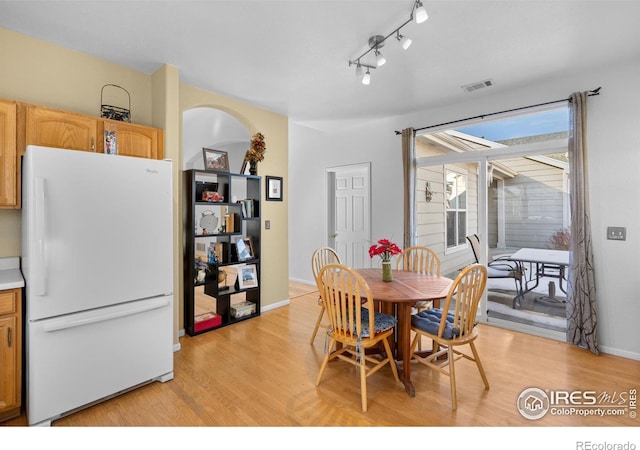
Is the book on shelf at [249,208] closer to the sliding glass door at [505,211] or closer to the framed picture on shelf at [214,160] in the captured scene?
the framed picture on shelf at [214,160]

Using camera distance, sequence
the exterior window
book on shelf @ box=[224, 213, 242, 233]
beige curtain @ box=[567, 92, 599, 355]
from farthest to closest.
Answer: the exterior window, book on shelf @ box=[224, 213, 242, 233], beige curtain @ box=[567, 92, 599, 355]

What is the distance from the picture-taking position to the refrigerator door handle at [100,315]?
195 centimetres

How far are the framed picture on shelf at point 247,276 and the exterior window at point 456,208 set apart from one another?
8.95 ft

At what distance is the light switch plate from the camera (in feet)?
9.65

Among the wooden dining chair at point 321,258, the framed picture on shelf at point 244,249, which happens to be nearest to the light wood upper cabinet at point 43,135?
the framed picture on shelf at point 244,249

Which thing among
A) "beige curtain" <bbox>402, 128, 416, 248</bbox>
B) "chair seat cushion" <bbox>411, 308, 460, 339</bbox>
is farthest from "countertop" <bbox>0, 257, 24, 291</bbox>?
"beige curtain" <bbox>402, 128, 416, 248</bbox>

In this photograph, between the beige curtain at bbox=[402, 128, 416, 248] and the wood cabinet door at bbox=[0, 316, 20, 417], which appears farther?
the beige curtain at bbox=[402, 128, 416, 248]

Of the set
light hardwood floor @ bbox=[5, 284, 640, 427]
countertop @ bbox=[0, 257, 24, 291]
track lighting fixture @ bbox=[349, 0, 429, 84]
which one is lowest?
light hardwood floor @ bbox=[5, 284, 640, 427]

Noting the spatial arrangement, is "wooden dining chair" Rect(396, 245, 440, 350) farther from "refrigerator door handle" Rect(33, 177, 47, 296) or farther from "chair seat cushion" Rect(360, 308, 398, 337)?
"refrigerator door handle" Rect(33, 177, 47, 296)

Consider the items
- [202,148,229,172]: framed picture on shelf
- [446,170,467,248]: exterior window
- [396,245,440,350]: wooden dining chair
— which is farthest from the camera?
[446,170,467,248]: exterior window

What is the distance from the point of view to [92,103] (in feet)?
9.18

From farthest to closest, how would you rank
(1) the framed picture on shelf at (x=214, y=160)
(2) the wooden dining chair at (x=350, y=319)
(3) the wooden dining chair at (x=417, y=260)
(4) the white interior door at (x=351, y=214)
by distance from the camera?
(4) the white interior door at (x=351, y=214)
(1) the framed picture on shelf at (x=214, y=160)
(3) the wooden dining chair at (x=417, y=260)
(2) the wooden dining chair at (x=350, y=319)

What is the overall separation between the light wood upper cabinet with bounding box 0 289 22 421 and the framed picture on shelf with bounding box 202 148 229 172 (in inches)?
82.0
